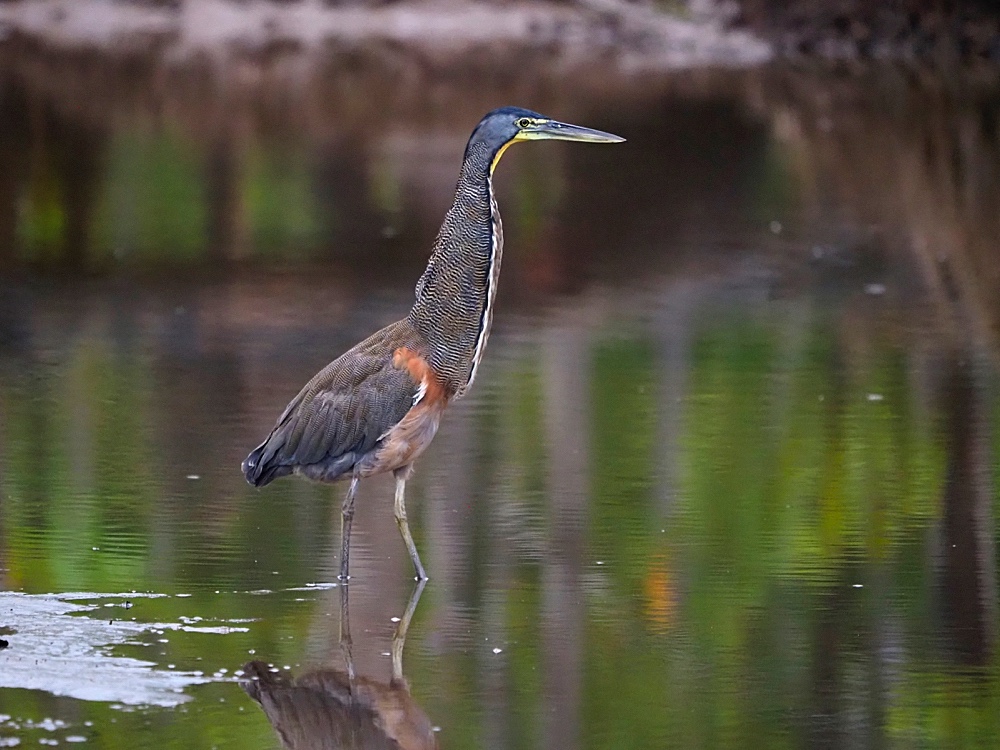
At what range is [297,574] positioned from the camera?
730 centimetres

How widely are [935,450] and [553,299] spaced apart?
420 centimetres

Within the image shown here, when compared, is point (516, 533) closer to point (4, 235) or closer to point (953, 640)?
point (953, 640)

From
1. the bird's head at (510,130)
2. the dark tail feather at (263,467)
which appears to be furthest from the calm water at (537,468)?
the bird's head at (510,130)

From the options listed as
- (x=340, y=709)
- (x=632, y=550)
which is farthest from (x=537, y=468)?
(x=340, y=709)

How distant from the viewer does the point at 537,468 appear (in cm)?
895

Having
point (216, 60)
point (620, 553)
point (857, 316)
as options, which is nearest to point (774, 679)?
point (620, 553)

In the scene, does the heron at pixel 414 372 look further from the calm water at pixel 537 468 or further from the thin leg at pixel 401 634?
the calm water at pixel 537 468

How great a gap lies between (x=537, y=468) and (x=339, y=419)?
183 centimetres

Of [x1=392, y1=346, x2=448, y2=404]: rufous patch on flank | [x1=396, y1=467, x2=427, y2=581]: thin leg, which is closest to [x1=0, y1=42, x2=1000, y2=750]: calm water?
[x1=396, y1=467, x2=427, y2=581]: thin leg

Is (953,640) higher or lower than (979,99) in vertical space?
lower

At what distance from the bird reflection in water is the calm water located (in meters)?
0.01

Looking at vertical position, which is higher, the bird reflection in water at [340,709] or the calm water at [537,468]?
the calm water at [537,468]

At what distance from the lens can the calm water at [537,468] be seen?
6.09m

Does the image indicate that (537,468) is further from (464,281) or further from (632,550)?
(464,281)
